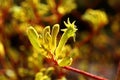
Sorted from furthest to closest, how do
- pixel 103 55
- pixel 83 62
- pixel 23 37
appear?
pixel 103 55
pixel 83 62
pixel 23 37

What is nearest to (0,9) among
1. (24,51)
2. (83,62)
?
(24,51)

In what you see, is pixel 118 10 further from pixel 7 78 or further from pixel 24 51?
pixel 7 78

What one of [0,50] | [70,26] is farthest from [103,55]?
[70,26]

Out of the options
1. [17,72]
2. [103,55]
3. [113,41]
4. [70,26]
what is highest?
[113,41]

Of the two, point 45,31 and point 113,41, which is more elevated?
point 113,41

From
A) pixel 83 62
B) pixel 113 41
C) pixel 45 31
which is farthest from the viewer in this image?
pixel 113 41

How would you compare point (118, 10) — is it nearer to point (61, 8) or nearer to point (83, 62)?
point (83, 62)

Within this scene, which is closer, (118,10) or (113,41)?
(118,10)

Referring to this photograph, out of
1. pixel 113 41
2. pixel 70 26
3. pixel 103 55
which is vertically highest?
pixel 113 41

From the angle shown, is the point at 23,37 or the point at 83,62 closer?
the point at 23,37
